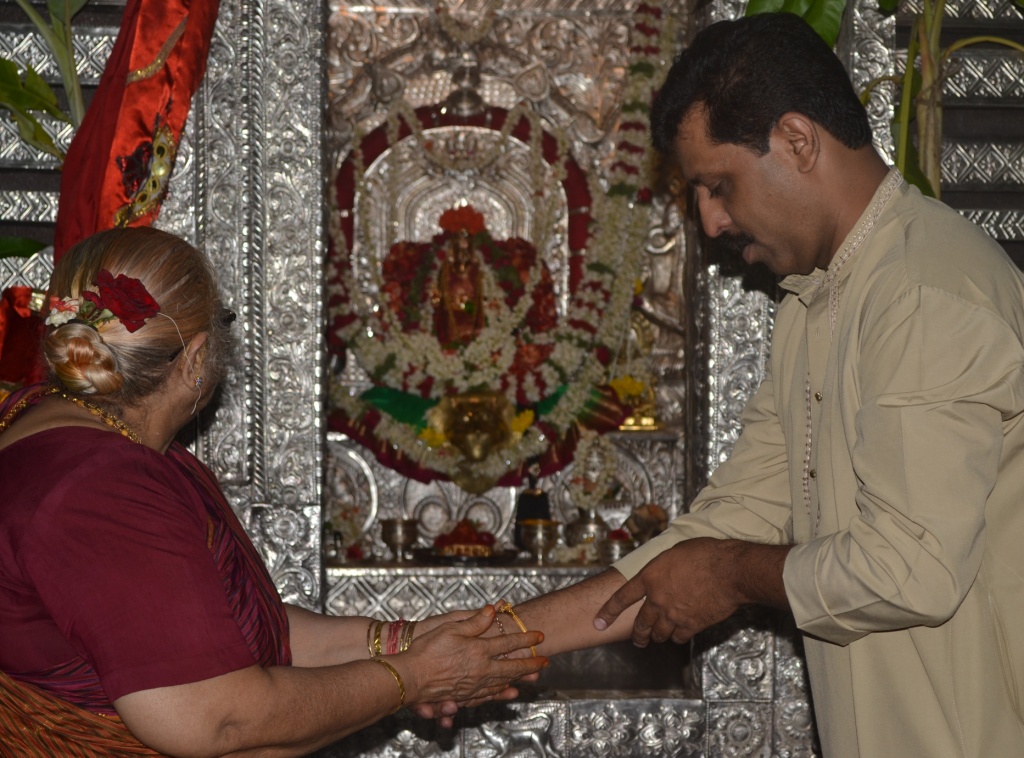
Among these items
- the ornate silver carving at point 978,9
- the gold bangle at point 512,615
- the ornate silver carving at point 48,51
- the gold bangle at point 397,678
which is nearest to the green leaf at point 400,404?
the ornate silver carving at point 48,51

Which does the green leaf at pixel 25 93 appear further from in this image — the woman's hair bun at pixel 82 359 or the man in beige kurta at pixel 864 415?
the man in beige kurta at pixel 864 415

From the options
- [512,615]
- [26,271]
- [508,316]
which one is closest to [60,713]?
[512,615]

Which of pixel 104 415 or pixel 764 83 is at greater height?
pixel 764 83

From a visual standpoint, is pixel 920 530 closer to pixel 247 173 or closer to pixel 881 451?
pixel 881 451

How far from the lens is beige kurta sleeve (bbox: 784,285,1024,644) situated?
2.05 meters

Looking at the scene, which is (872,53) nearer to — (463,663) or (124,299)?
(463,663)

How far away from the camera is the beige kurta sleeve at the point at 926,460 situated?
2.05 metres

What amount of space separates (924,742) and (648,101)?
3881 mm

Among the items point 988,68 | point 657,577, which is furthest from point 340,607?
point 988,68

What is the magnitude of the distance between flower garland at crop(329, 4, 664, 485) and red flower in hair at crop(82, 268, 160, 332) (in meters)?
3.05

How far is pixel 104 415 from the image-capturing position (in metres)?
2.25

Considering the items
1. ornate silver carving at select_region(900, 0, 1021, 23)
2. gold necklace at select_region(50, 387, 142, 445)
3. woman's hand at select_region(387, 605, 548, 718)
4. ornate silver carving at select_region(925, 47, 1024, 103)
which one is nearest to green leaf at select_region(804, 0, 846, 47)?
ornate silver carving at select_region(900, 0, 1021, 23)

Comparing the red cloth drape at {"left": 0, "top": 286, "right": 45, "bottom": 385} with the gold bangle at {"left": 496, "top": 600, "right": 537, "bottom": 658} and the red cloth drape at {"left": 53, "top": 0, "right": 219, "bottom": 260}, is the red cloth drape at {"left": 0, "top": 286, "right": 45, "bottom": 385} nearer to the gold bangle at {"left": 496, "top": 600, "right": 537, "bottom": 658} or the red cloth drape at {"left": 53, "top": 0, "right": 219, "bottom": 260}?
the red cloth drape at {"left": 53, "top": 0, "right": 219, "bottom": 260}

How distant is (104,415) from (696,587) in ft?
4.33
